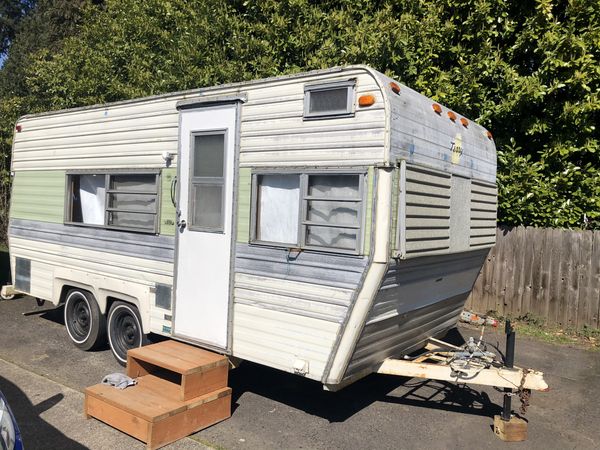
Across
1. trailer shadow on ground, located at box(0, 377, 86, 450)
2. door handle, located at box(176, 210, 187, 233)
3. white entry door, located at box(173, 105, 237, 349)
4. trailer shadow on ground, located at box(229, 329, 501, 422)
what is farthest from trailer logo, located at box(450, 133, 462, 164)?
trailer shadow on ground, located at box(0, 377, 86, 450)

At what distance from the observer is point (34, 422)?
4.94m

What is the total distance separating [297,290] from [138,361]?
76.0 inches

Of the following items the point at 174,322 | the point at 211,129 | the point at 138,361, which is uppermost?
the point at 211,129

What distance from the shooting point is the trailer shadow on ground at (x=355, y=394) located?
5.58 metres

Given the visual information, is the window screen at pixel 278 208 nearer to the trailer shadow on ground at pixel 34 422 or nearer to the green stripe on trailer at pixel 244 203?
the green stripe on trailer at pixel 244 203

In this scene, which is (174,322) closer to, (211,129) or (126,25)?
(211,129)

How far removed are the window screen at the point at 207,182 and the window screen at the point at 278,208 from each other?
48cm

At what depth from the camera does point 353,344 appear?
4.43 meters

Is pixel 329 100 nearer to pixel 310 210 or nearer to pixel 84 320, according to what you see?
pixel 310 210

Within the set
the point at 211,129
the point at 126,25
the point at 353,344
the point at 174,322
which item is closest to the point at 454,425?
the point at 353,344

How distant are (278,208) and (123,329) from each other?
296cm

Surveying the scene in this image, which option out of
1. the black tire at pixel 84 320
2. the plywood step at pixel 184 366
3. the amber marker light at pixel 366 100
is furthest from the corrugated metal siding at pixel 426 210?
the black tire at pixel 84 320

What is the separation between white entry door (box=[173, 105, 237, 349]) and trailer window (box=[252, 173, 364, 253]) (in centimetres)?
39

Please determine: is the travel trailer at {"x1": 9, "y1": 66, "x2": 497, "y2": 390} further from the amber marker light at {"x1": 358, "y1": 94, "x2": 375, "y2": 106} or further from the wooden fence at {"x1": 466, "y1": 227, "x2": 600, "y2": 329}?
the wooden fence at {"x1": 466, "y1": 227, "x2": 600, "y2": 329}
